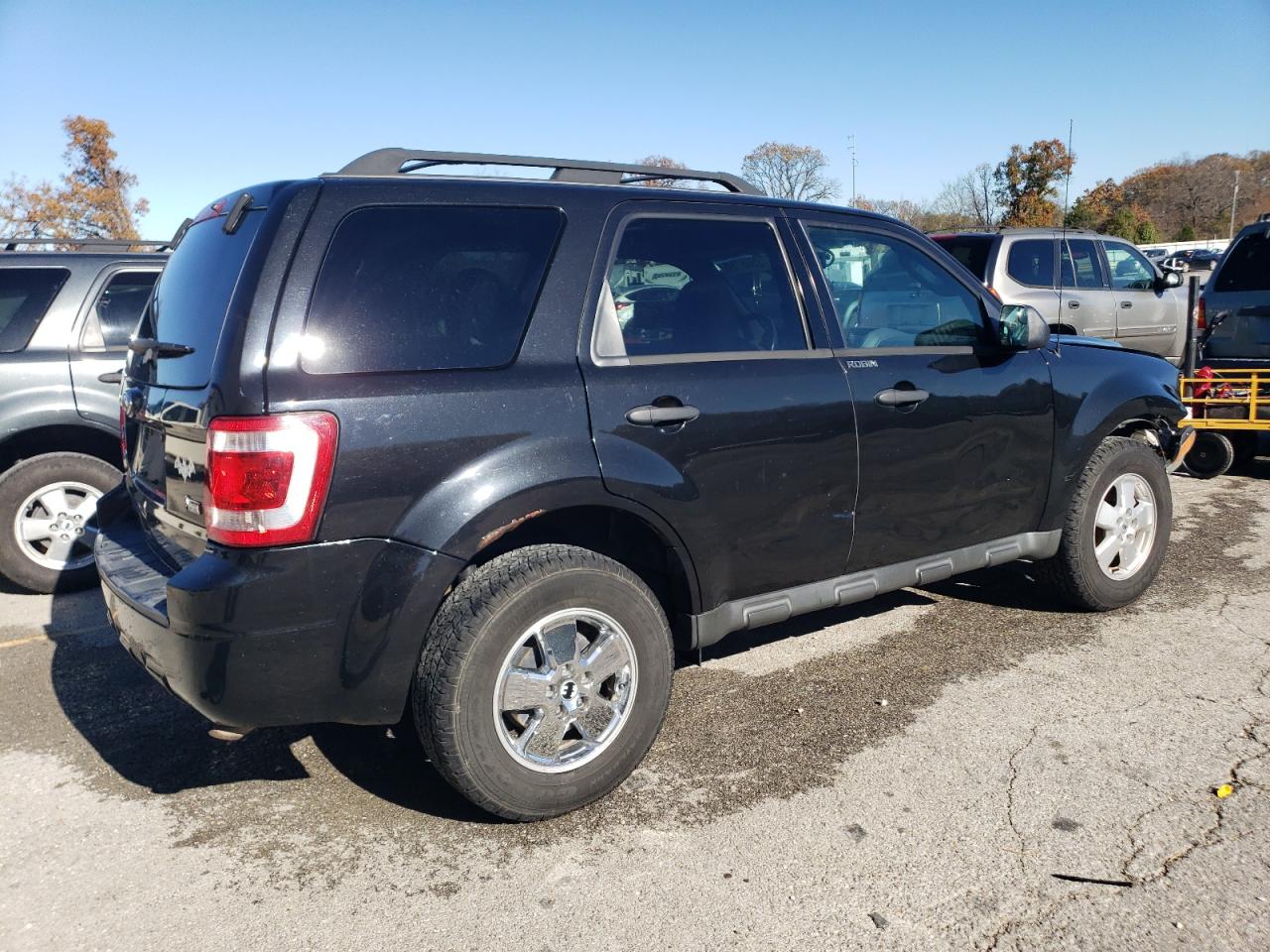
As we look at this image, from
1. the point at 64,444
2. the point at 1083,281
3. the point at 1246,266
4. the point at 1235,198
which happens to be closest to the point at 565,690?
the point at 64,444

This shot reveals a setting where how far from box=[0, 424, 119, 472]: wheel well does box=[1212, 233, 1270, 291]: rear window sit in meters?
8.92

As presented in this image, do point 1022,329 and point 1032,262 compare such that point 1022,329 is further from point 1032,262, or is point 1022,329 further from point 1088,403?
point 1032,262

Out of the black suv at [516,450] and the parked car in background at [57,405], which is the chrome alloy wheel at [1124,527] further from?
the parked car in background at [57,405]

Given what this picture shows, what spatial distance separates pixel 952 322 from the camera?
4.27m

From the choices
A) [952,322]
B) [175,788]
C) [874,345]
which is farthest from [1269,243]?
[175,788]

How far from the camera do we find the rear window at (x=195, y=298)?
9.39 ft

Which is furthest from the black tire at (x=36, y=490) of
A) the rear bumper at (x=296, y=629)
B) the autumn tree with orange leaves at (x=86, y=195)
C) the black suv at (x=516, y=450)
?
the autumn tree with orange leaves at (x=86, y=195)

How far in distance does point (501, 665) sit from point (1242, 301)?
27.0 feet

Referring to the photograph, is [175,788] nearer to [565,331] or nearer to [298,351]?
[298,351]

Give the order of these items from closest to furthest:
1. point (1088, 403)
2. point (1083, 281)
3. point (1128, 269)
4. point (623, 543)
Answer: point (623, 543)
point (1088, 403)
point (1083, 281)
point (1128, 269)

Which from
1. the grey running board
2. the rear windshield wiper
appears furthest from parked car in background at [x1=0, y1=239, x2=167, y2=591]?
the grey running board

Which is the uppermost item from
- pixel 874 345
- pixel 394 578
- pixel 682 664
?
pixel 874 345

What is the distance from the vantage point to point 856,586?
388 centimetres

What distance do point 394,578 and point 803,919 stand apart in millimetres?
1404
